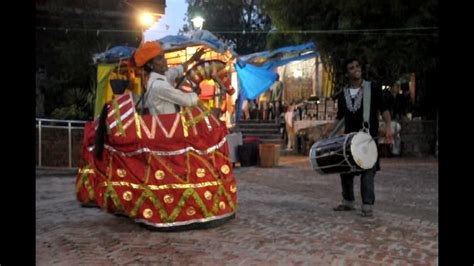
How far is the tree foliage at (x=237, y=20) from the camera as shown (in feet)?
143

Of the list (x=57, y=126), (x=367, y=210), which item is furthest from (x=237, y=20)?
(x=367, y=210)

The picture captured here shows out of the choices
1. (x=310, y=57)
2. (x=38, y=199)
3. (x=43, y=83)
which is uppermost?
(x=310, y=57)

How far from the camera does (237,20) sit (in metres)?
44.1

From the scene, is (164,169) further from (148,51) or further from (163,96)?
(148,51)

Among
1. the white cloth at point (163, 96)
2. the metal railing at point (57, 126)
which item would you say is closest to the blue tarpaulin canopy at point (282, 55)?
the metal railing at point (57, 126)

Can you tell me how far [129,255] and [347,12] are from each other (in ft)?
48.4

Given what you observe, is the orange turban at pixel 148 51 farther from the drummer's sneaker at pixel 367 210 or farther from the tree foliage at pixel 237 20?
the tree foliage at pixel 237 20

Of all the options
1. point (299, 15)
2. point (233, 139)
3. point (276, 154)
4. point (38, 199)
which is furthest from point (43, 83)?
point (299, 15)

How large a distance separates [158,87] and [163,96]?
11 centimetres

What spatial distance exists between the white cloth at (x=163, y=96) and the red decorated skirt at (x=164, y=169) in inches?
5.6

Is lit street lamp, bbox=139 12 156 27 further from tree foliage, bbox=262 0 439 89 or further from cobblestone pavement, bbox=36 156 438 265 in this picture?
cobblestone pavement, bbox=36 156 438 265

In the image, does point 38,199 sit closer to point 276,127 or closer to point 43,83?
point 43,83

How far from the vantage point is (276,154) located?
1495cm

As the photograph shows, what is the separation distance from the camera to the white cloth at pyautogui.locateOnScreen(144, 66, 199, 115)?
588cm
